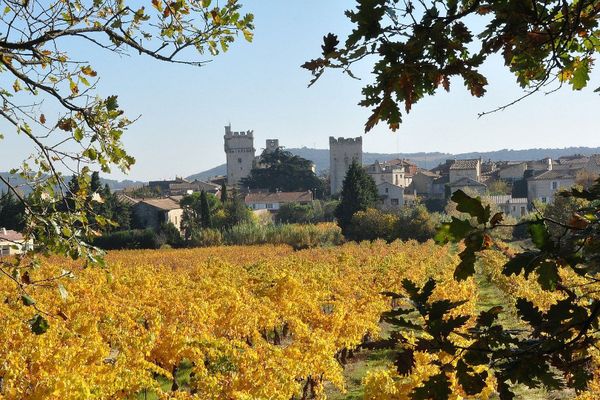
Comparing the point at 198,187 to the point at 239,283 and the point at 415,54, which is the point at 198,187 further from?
the point at 415,54

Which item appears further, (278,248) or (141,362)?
(278,248)

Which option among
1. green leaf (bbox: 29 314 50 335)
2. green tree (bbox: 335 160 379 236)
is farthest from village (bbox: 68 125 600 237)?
green leaf (bbox: 29 314 50 335)

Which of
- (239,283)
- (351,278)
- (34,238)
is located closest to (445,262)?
(351,278)

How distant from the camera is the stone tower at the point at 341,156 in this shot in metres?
95.6

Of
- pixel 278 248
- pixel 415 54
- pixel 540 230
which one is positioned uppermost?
pixel 415 54

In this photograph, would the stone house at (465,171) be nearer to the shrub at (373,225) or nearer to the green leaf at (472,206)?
the shrub at (373,225)

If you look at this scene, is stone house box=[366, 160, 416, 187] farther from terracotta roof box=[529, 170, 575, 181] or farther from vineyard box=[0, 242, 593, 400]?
vineyard box=[0, 242, 593, 400]

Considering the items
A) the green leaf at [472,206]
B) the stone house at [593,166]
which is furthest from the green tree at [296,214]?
the green leaf at [472,206]

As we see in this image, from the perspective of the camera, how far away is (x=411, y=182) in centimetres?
8988

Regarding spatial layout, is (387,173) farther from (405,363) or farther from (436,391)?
(436,391)

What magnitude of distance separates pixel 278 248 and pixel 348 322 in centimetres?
2434

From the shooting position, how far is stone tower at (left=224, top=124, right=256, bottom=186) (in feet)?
388

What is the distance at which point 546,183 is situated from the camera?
70.8 metres

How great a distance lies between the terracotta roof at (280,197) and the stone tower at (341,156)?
1711 centimetres
